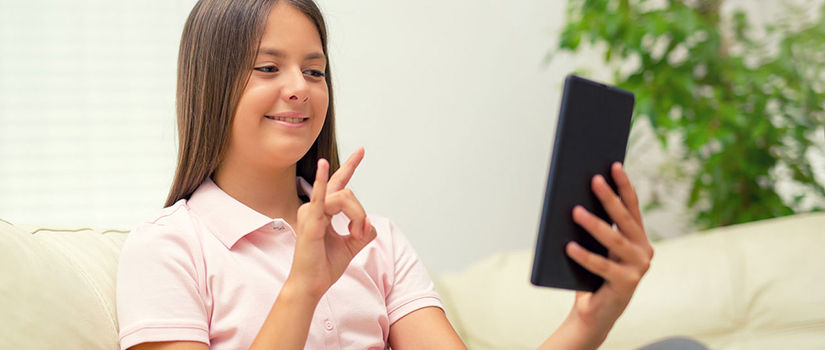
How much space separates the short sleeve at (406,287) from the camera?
3.47 ft

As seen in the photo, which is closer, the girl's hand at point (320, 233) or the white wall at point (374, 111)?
the girl's hand at point (320, 233)

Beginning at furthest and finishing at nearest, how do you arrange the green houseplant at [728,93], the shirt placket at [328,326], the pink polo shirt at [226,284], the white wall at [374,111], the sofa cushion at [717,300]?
the green houseplant at [728,93]
the white wall at [374,111]
the sofa cushion at [717,300]
the shirt placket at [328,326]
the pink polo shirt at [226,284]

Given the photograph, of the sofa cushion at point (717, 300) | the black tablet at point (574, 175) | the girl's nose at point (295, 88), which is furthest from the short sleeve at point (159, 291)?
the sofa cushion at point (717, 300)

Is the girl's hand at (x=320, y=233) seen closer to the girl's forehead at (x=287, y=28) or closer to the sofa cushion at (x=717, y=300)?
the girl's forehead at (x=287, y=28)

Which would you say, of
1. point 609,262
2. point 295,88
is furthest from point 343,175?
point 609,262

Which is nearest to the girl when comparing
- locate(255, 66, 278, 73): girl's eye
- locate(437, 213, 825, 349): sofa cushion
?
locate(255, 66, 278, 73): girl's eye

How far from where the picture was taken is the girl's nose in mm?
927

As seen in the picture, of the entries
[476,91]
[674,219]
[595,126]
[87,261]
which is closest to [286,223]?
[87,261]

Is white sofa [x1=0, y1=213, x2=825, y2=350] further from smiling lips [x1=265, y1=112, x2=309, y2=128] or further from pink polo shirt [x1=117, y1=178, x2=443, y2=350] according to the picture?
smiling lips [x1=265, y1=112, x2=309, y2=128]

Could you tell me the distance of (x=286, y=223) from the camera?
38.8 inches

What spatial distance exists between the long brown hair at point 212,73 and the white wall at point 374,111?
1003mm

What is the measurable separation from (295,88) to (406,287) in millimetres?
371

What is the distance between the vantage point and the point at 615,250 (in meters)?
0.74

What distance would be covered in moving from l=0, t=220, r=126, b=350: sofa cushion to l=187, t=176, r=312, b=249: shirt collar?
0.15 m
